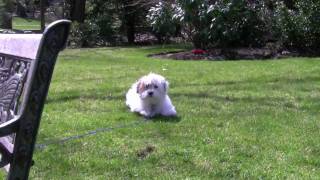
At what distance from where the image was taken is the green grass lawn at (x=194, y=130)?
4.92 m

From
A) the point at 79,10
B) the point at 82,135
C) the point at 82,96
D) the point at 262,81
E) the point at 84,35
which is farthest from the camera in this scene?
the point at 79,10

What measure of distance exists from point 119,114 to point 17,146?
4.56 m

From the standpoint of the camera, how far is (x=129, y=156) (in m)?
5.32

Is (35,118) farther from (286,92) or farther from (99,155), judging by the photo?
(286,92)

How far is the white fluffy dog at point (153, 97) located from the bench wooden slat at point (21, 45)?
347 centimetres

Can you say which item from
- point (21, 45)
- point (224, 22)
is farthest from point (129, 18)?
point (21, 45)

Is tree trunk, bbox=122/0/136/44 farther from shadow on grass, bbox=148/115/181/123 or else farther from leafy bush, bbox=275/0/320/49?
shadow on grass, bbox=148/115/181/123

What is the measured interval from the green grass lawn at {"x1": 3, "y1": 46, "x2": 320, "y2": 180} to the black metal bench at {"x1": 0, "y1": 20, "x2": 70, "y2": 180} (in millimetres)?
1707

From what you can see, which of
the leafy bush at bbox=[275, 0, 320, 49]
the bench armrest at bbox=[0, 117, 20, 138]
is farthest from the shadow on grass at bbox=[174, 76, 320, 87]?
the bench armrest at bbox=[0, 117, 20, 138]

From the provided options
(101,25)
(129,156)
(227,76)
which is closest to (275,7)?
(227,76)

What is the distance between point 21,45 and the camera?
10.5 ft

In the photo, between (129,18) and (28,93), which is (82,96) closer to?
(28,93)

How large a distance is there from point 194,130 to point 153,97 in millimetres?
970

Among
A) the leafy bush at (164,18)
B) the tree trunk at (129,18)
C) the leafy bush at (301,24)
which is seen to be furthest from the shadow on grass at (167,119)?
the tree trunk at (129,18)
